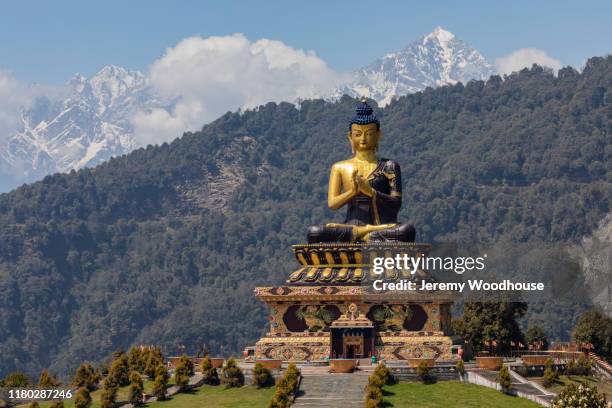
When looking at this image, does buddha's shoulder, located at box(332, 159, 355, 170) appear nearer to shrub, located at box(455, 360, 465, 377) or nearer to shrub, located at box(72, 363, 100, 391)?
shrub, located at box(455, 360, 465, 377)

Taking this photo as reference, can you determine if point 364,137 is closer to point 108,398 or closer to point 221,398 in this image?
point 221,398

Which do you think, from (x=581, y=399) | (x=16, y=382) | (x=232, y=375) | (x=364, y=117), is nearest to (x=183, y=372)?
(x=232, y=375)

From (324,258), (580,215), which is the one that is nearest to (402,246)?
(324,258)

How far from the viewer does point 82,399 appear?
53.8 m

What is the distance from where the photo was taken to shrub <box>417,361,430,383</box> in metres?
55.4

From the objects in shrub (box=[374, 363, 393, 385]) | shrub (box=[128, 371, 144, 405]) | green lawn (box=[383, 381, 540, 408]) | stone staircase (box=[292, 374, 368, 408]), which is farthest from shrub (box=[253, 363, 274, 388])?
green lawn (box=[383, 381, 540, 408])

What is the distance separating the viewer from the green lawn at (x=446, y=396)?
52344 mm

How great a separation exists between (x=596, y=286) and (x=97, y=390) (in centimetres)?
2740

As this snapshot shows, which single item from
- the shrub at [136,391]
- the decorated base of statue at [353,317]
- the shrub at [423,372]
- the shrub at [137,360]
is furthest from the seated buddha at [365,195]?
the shrub at [136,391]

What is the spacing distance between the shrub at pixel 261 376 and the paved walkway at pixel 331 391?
53.5 inches

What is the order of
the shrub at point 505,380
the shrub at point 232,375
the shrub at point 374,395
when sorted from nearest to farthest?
the shrub at point 374,395 → the shrub at point 505,380 → the shrub at point 232,375

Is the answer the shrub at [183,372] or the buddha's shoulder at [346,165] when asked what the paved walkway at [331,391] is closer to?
the shrub at [183,372]

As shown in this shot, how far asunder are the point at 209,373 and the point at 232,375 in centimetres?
103

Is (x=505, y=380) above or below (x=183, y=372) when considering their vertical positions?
below
